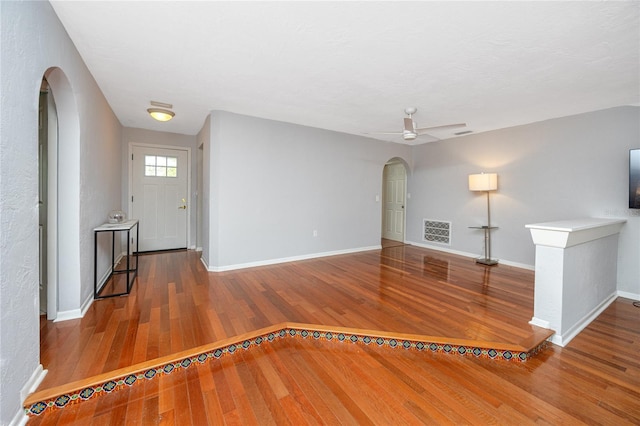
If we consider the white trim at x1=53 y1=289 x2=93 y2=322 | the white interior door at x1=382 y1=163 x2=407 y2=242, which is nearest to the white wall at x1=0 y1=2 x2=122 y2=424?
the white trim at x1=53 y1=289 x2=93 y2=322

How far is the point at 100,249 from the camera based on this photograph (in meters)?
3.26

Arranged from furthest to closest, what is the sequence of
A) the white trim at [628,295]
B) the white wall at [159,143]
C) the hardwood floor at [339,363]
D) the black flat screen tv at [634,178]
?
the white wall at [159,143]
the white trim at [628,295]
the black flat screen tv at [634,178]
the hardwood floor at [339,363]

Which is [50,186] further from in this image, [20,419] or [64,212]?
[20,419]

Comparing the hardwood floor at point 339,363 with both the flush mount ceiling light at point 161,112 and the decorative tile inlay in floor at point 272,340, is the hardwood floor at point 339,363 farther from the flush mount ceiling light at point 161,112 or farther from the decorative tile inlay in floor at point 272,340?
the flush mount ceiling light at point 161,112

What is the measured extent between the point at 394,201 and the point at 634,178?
4.08 meters

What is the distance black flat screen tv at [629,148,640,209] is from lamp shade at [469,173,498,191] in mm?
1532

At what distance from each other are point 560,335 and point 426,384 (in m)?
1.48

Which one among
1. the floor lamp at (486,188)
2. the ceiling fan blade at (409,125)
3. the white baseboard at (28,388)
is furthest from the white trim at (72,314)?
the floor lamp at (486,188)

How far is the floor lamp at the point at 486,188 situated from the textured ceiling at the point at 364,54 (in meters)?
1.16

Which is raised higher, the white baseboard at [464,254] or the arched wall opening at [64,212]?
the arched wall opening at [64,212]

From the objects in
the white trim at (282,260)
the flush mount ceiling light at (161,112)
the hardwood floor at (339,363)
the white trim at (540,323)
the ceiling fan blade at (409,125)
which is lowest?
the hardwood floor at (339,363)

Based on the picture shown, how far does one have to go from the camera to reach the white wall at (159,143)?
16.1 ft

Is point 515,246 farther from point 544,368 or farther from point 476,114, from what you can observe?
point 544,368

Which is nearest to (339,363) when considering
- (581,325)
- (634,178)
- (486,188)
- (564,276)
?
(564,276)
